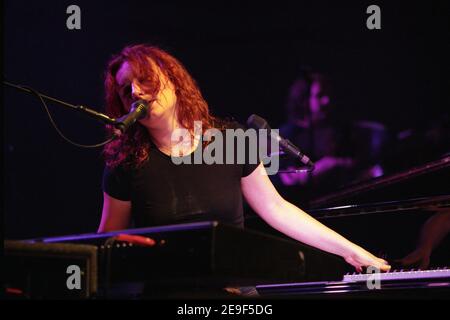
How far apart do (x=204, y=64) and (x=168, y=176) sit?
Answer: 5.30 feet

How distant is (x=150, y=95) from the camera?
6.76ft

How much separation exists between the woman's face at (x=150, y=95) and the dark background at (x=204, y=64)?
2.54ft

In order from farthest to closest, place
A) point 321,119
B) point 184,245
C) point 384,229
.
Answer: point 321,119 → point 384,229 → point 184,245

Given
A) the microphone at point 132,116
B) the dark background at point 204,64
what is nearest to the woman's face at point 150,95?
the microphone at point 132,116

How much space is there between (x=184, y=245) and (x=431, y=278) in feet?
3.76

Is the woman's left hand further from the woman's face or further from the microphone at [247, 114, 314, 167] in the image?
the woman's face

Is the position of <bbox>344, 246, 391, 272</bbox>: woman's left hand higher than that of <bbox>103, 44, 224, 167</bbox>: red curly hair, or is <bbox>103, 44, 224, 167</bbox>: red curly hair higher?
<bbox>103, 44, 224, 167</bbox>: red curly hair

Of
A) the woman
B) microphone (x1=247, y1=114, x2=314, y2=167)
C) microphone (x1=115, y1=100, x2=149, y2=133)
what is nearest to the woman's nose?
the woman

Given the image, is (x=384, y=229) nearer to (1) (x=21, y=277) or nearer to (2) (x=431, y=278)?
(2) (x=431, y=278)

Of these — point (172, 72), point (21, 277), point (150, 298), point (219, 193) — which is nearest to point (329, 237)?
point (219, 193)

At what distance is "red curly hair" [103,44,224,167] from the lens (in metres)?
2.15

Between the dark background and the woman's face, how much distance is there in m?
0.78

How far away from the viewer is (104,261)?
1.40 meters

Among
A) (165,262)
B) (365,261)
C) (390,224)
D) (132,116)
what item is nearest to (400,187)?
(390,224)
